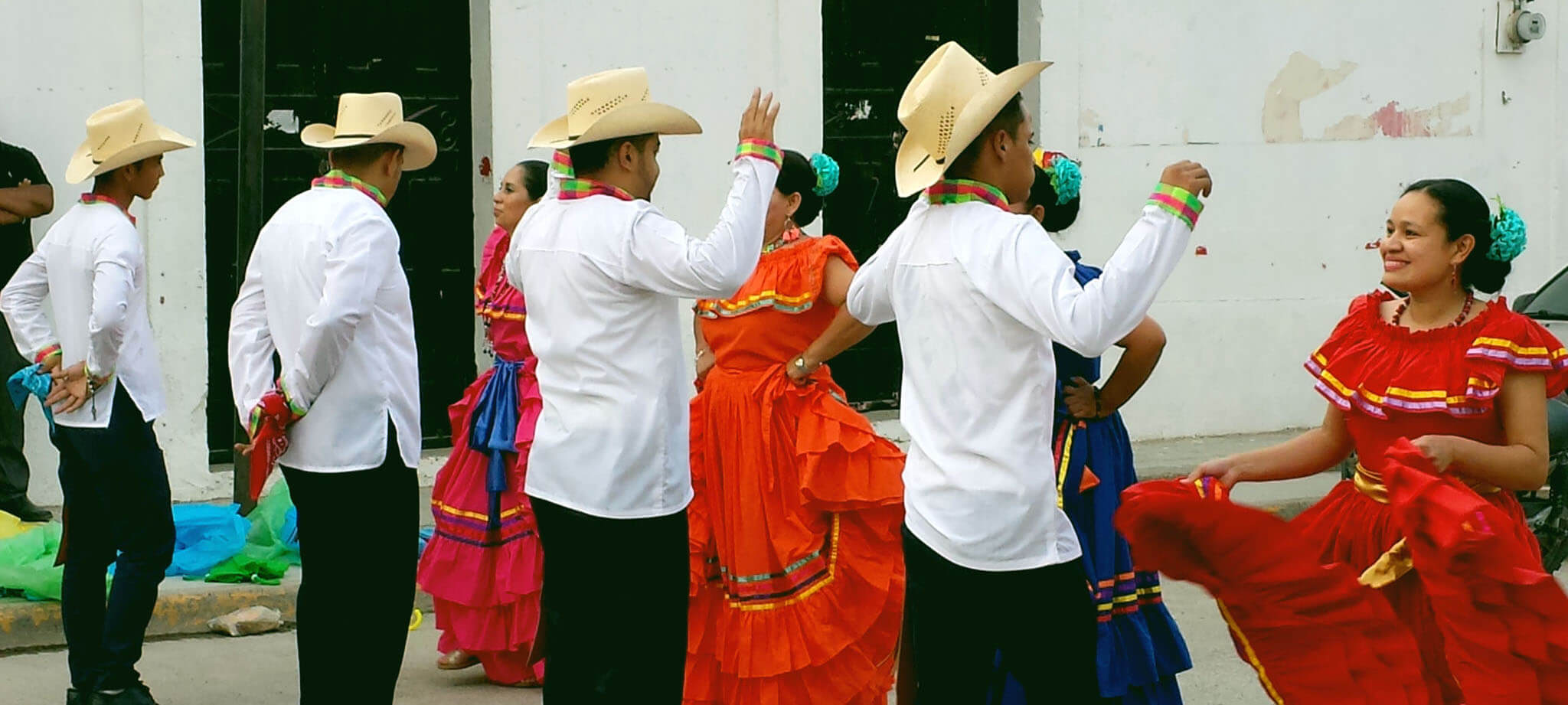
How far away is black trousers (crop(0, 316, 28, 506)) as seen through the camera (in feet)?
27.6

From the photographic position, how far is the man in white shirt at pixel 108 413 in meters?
5.80

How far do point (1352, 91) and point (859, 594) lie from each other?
770cm

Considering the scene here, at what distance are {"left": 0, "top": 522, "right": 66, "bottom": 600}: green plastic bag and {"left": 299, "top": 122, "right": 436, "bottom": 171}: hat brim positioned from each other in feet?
7.69

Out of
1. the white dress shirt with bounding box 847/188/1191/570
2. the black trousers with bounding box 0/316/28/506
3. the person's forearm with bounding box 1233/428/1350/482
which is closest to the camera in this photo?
the white dress shirt with bounding box 847/188/1191/570

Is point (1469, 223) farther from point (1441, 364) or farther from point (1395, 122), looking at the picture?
point (1395, 122)

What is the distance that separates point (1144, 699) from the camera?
487 cm

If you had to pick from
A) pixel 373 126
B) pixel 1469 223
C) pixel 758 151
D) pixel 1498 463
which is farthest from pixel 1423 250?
pixel 373 126

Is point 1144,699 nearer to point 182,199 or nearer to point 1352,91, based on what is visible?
point 182,199

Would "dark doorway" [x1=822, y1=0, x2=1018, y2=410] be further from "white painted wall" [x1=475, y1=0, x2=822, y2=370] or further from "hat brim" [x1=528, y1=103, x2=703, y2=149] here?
"hat brim" [x1=528, y1=103, x2=703, y2=149]

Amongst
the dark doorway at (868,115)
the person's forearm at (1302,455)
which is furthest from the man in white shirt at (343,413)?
the dark doorway at (868,115)

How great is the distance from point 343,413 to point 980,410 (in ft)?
6.52

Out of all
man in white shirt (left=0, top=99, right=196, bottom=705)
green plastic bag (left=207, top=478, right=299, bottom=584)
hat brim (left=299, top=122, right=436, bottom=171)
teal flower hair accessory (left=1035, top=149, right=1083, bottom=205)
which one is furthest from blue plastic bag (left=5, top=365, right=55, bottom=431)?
teal flower hair accessory (left=1035, top=149, right=1083, bottom=205)

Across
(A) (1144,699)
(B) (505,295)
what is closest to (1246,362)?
(B) (505,295)

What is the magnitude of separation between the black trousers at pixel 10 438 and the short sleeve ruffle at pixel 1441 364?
20.5 feet
